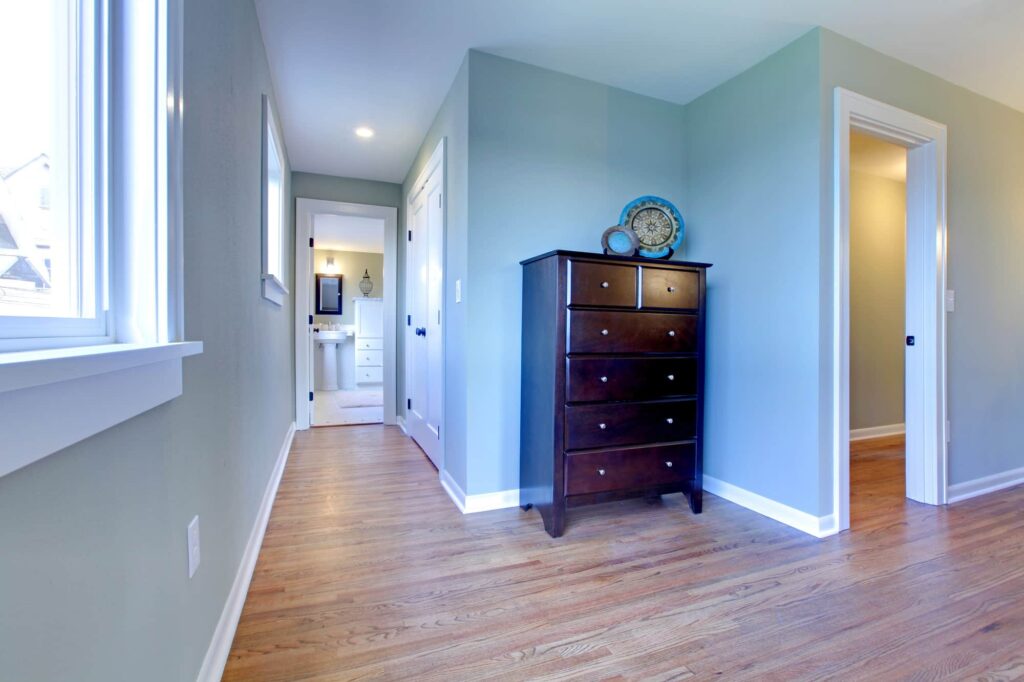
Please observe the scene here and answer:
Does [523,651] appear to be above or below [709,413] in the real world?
below

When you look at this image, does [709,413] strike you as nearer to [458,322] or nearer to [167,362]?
[458,322]

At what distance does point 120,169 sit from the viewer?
2.76 feet

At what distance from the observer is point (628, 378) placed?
2.14 m

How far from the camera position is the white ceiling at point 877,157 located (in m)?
3.33

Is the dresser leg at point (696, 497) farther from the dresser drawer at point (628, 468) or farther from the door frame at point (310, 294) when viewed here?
the door frame at point (310, 294)

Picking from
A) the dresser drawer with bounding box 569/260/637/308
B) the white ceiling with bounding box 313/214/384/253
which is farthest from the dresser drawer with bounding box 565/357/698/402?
the white ceiling with bounding box 313/214/384/253

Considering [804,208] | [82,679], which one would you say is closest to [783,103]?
[804,208]

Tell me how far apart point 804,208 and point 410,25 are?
203cm

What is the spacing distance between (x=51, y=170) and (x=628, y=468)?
83.4 inches

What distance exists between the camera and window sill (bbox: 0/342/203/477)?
44 cm

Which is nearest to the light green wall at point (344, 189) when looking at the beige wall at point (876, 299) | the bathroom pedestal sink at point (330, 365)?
the bathroom pedestal sink at point (330, 365)

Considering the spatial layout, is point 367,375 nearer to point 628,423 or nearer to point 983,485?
point 628,423

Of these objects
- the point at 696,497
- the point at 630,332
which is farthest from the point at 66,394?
the point at 696,497

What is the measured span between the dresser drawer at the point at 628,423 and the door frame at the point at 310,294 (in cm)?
285
